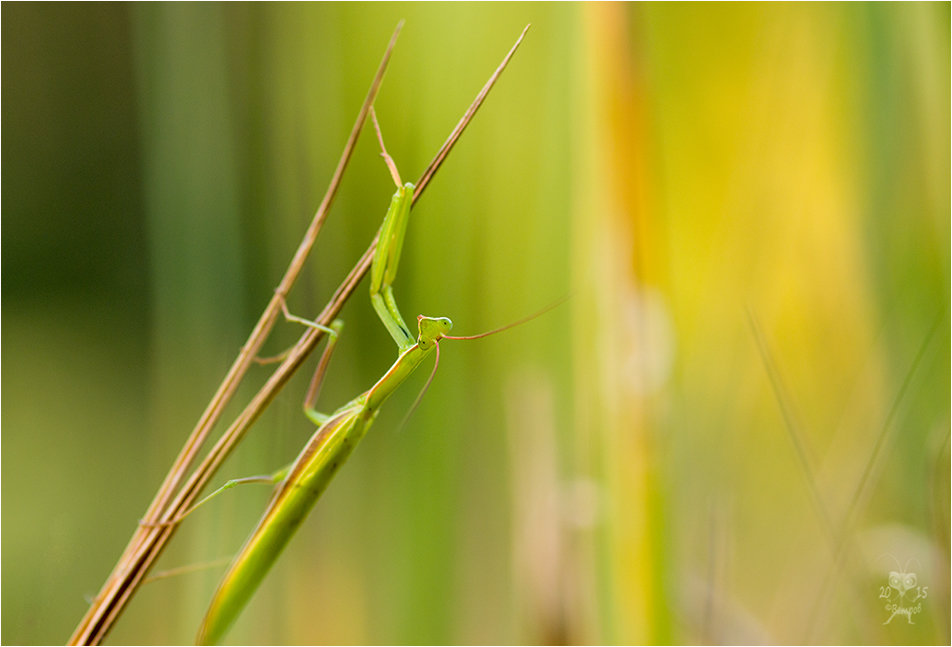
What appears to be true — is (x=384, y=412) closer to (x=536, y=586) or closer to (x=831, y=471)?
(x=536, y=586)

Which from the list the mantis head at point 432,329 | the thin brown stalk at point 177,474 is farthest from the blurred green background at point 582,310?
the thin brown stalk at point 177,474

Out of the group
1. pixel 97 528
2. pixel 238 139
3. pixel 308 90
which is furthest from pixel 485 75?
pixel 97 528

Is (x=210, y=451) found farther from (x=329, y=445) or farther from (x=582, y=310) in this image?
(x=582, y=310)

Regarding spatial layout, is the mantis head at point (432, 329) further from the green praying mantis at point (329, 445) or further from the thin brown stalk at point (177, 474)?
the thin brown stalk at point (177, 474)

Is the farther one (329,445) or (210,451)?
(329,445)

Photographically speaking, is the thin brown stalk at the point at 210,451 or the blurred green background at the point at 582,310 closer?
the thin brown stalk at the point at 210,451

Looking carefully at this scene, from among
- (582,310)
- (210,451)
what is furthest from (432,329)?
(210,451)

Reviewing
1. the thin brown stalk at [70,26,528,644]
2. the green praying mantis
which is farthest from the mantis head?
the thin brown stalk at [70,26,528,644]
